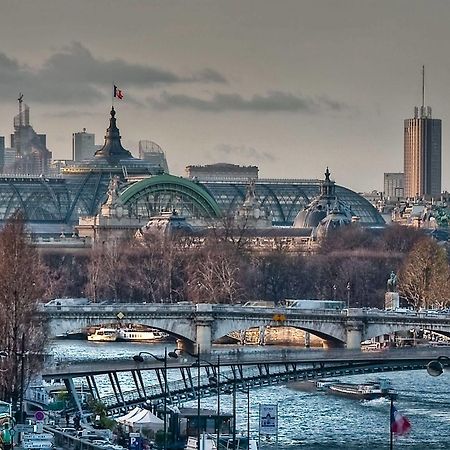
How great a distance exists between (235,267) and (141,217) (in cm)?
3529

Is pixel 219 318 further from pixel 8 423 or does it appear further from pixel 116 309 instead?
pixel 8 423

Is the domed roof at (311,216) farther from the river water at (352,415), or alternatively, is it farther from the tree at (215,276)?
the river water at (352,415)

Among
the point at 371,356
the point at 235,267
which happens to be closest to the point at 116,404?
the point at 371,356

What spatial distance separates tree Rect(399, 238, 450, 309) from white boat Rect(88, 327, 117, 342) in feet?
45.0

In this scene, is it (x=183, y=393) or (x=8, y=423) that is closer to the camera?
(x=8, y=423)

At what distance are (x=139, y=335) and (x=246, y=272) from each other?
71.5ft

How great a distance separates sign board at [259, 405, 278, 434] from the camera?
266 feet

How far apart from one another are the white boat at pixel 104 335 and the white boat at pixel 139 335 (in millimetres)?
265

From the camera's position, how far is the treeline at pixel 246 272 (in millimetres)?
151250

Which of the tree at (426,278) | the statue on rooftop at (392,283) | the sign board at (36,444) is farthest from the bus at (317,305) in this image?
the sign board at (36,444)

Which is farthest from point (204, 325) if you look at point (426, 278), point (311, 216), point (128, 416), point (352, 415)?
point (311, 216)

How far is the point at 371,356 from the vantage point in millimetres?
95375

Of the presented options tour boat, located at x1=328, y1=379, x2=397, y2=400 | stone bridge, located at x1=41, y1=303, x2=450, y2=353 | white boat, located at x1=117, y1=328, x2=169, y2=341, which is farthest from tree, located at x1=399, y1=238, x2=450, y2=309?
tour boat, located at x1=328, y1=379, x2=397, y2=400

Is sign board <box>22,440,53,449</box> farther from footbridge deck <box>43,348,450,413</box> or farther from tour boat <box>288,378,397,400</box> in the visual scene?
tour boat <box>288,378,397,400</box>
